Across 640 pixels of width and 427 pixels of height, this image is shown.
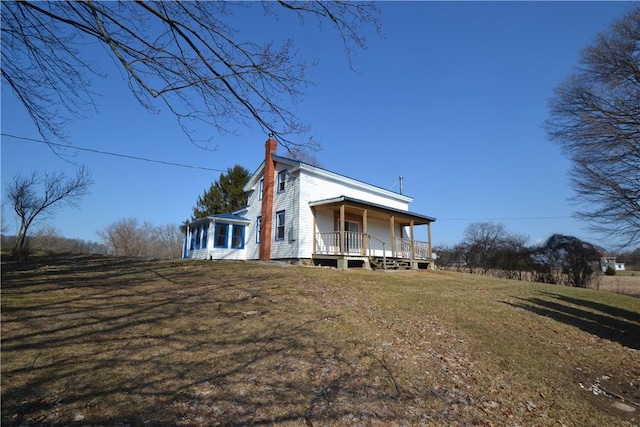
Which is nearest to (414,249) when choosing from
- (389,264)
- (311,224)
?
(389,264)

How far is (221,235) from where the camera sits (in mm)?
21672

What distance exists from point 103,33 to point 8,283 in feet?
26.2

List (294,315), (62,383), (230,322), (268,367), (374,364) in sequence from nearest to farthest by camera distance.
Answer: (62,383) → (268,367) → (374,364) → (230,322) → (294,315)

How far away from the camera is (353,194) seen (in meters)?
21.3

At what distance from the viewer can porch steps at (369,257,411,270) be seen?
1719cm

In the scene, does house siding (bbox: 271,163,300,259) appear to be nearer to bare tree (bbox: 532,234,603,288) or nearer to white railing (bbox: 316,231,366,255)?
white railing (bbox: 316,231,366,255)

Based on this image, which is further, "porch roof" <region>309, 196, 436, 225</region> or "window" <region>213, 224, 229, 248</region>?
"window" <region>213, 224, 229, 248</region>

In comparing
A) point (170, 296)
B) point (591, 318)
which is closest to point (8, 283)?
point (170, 296)

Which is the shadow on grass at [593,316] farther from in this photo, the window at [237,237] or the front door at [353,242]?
the window at [237,237]

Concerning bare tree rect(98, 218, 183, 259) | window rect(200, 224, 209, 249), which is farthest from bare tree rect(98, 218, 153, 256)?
window rect(200, 224, 209, 249)

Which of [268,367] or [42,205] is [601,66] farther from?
[42,205]

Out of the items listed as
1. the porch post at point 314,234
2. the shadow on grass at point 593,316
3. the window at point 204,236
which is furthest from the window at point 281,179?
the shadow on grass at point 593,316

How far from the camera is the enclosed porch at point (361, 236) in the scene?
1691cm

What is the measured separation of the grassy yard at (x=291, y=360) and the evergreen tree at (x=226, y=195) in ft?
87.4
